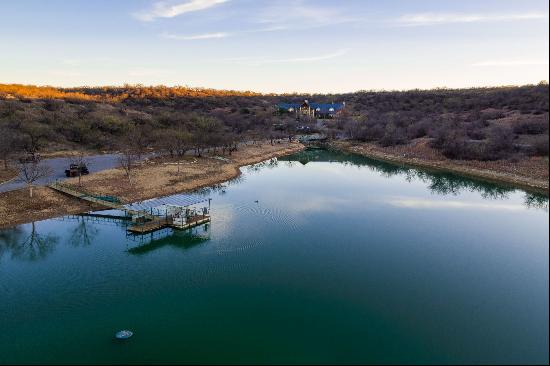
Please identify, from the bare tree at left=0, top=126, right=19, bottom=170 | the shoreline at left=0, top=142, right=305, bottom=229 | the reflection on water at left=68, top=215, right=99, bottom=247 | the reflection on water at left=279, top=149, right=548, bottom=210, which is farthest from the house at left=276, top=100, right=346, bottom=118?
the reflection on water at left=68, top=215, right=99, bottom=247

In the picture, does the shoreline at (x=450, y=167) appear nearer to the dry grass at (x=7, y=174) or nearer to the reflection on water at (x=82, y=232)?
the reflection on water at (x=82, y=232)

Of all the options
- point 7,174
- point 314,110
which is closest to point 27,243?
point 7,174

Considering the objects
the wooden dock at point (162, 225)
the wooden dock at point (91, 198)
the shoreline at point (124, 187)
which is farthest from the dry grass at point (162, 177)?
the wooden dock at point (162, 225)

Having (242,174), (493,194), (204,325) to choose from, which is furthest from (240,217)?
(493,194)

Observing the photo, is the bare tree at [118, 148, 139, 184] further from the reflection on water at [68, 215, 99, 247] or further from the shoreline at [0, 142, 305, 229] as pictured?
the reflection on water at [68, 215, 99, 247]

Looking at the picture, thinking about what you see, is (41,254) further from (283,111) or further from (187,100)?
(187,100)
